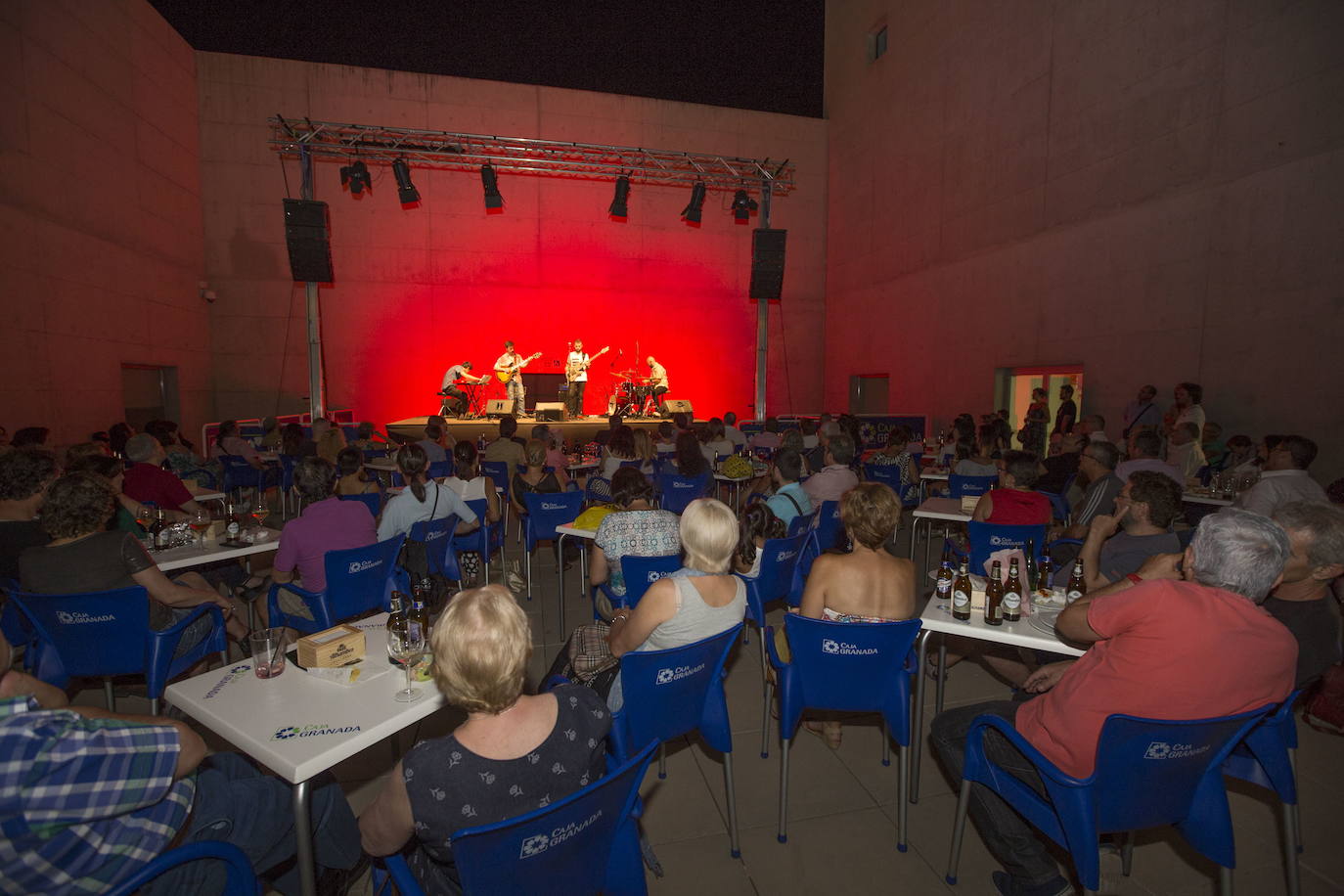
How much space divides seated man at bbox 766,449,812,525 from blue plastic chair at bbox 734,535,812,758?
26 centimetres

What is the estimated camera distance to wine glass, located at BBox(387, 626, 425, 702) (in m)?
1.88

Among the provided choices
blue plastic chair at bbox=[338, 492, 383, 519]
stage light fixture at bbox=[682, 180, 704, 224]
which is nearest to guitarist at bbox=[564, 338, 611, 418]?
stage light fixture at bbox=[682, 180, 704, 224]

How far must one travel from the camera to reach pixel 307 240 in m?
10.9

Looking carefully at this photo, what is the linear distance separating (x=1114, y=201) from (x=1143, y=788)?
8.90 metres

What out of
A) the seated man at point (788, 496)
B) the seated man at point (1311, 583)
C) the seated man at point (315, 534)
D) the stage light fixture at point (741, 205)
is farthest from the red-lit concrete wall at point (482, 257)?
the seated man at point (1311, 583)

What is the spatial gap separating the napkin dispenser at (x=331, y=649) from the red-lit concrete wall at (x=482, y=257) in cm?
1288

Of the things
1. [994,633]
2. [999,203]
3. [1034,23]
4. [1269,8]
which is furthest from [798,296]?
[994,633]

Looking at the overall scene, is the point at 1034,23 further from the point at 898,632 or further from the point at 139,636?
the point at 139,636

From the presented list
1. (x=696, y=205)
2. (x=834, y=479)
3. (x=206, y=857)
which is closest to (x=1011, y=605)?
(x=834, y=479)

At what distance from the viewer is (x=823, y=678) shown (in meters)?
2.35

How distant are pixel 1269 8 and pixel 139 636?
33.9 feet

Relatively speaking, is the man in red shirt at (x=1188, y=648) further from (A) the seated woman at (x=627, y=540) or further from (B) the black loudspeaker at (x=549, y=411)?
(B) the black loudspeaker at (x=549, y=411)

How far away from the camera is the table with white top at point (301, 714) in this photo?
156cm

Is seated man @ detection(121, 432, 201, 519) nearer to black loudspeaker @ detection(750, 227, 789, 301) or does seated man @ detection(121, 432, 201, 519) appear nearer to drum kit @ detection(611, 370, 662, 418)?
drum kit @ detection(611, 370, 662, 418)
